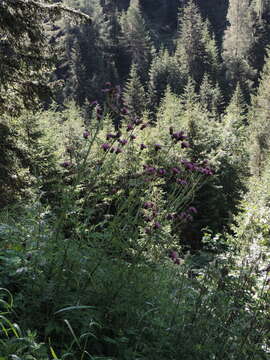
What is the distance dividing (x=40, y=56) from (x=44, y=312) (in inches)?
211

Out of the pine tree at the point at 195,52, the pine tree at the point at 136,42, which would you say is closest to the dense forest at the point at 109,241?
the pine tree at the point at 195,52

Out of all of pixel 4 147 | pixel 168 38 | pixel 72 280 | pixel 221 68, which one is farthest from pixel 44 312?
pixel 168 38

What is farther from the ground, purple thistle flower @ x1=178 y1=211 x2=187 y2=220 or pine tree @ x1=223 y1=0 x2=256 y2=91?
pine tree @ x1=223 y1=0 x2=256 y2=91

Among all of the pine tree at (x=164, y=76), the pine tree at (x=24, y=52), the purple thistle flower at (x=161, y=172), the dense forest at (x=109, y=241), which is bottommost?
the dense forest at (x=109, y=241)

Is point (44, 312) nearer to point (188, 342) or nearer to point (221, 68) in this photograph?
point (188, 342)

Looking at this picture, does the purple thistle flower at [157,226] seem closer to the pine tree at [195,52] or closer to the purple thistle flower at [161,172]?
the purple thistle flower at [161,172]

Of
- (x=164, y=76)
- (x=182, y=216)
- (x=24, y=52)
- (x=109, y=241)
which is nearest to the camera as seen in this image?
(x=109, y=241)

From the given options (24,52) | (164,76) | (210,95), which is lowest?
(24,52)

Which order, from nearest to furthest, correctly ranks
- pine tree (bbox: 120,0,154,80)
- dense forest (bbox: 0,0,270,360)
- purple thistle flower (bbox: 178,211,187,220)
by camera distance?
dense forest (bbox: 0,0,270,360)
purple thistle flower (bbox: 178,211,187,220)
pine tree (bbox: 120,0,154,80)

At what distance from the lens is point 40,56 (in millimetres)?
6398

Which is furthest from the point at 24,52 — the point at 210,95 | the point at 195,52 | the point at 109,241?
the point at 195,52

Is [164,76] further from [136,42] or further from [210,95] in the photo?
[136,42]

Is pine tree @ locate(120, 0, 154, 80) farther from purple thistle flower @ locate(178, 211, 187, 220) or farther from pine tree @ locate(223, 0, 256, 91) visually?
purple thistle flower @ locate(178, 211, 187, 220)

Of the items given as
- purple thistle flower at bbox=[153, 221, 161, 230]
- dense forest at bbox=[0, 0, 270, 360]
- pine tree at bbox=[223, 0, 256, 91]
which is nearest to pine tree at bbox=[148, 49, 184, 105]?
pine tree at bbox=[223, 0, 256, 91]
